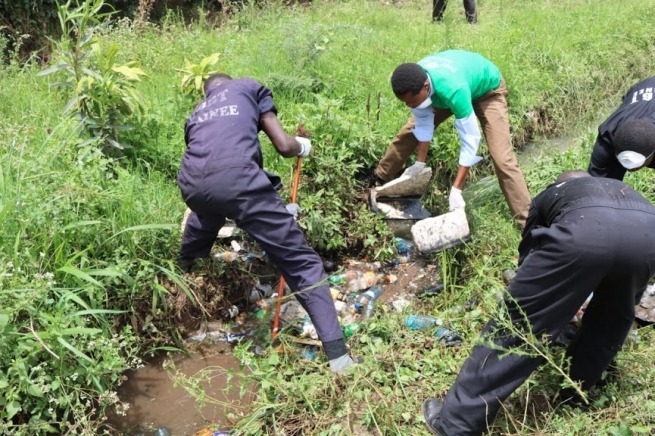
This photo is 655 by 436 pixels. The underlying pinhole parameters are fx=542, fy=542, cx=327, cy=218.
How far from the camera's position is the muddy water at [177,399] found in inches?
117

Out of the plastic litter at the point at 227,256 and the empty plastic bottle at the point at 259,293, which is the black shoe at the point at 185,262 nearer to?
the plastic litter at the point at 227,256

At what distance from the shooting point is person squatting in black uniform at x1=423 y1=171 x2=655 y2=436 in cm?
207

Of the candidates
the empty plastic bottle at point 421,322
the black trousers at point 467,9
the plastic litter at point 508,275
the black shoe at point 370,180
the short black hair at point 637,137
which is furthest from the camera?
the black trousers at point 467,9

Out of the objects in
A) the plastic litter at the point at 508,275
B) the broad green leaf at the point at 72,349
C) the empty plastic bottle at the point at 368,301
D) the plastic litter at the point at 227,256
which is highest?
the broad green leaf at the point at 72,349

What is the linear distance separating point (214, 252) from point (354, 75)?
7.83 feet

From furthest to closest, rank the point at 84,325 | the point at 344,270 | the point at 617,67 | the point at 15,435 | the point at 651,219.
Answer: the point at 617,67 → the point at 344,270 → the point at 84,325 → the point at 15,435 → the point at 651,219

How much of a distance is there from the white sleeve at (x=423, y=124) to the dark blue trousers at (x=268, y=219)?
52.4 inches

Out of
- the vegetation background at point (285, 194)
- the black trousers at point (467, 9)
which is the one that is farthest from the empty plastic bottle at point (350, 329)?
the black trousers at point (467, 9)

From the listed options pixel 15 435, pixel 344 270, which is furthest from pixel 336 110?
pixel 15 435

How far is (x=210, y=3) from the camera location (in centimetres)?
916

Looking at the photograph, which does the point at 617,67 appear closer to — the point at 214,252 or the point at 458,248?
the point at 458,248

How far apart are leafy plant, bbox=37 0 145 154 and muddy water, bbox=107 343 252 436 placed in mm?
1552

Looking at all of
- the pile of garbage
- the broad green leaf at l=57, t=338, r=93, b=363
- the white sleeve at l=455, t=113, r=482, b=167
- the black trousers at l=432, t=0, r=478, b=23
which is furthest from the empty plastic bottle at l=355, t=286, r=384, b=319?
the black trousers at l=432, t=0, r=478, b=23

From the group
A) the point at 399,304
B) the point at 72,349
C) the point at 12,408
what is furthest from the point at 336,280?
the point at 12,408
